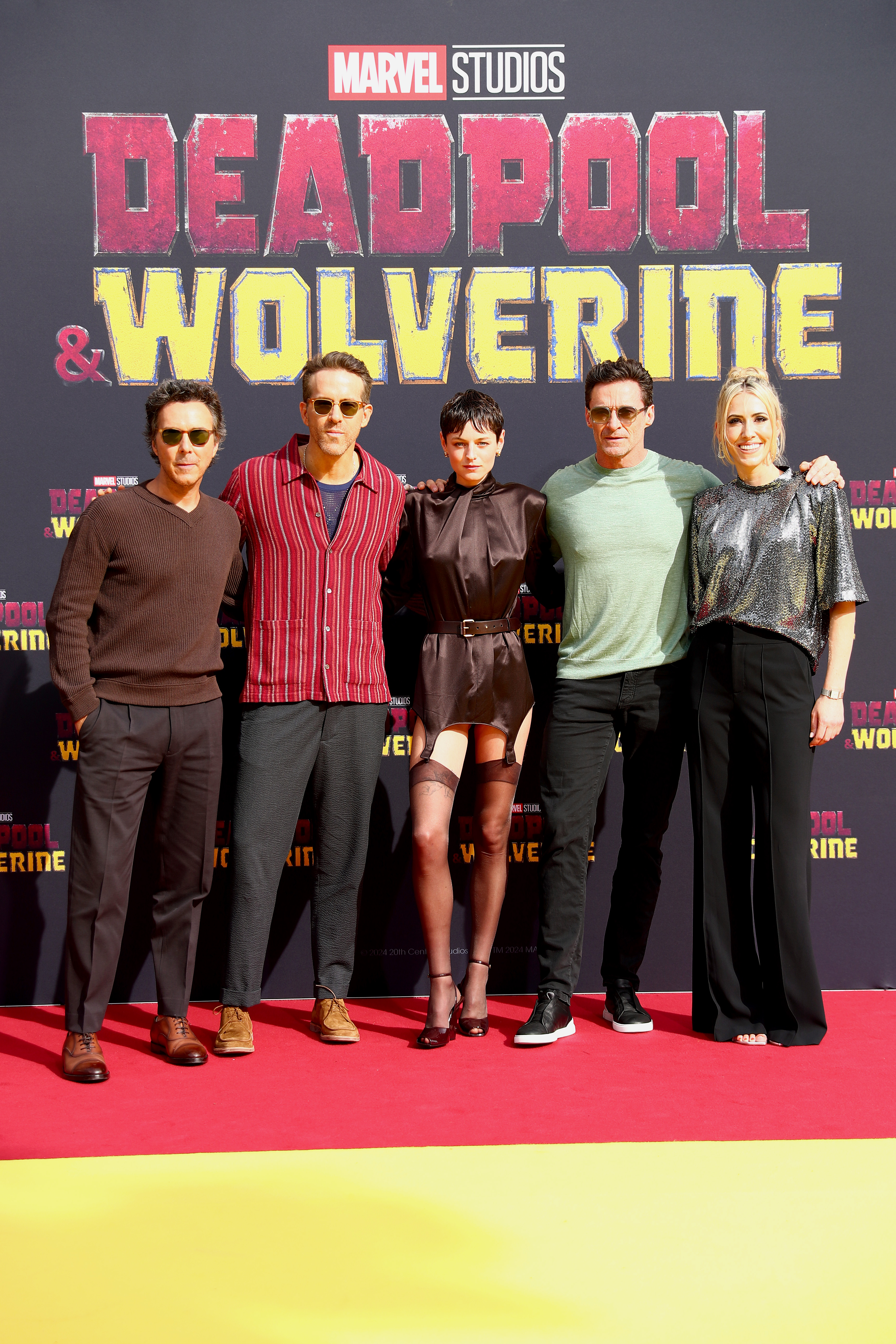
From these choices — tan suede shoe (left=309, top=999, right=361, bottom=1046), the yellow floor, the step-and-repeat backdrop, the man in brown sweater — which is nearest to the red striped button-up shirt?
the man in brown sweater

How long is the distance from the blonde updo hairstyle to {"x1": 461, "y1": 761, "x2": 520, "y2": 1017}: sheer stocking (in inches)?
50.9

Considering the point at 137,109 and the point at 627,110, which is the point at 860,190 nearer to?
the point at 627,110

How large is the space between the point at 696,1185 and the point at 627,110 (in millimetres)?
3727

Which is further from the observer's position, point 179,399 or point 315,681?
point 315,681

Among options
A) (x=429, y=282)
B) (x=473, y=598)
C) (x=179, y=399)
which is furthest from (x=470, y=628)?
(x=429, y=282)

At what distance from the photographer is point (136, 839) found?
135 inches

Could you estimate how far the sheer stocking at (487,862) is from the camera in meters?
3.55

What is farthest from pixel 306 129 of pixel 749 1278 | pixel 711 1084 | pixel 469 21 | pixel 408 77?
pixel 749 1278

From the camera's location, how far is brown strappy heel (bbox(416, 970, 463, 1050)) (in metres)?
3.45

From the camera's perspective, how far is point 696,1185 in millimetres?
2494

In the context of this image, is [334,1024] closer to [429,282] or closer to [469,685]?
[469,685]

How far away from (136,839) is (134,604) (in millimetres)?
749

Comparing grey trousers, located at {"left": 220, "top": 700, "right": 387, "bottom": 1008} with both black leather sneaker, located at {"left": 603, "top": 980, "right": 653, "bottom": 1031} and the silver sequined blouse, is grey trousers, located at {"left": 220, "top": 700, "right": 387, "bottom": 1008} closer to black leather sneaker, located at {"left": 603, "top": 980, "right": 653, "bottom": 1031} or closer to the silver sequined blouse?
black leather sneaker, located at {"left": 603, "top": 980, "right": 653, "bottom": 1031}

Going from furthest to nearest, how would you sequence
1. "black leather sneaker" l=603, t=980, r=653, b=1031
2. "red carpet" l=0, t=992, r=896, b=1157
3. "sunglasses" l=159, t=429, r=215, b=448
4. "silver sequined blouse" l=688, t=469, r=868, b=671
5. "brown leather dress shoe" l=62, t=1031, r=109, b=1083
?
"black leather sneaker" l=603, t=980, r=653, b=1031
"silver sequined blouse" l=688, t=469, r=868, b=671
"sunglasses" l=159, t=429, r=215, b=448
"brown leather dress shoe" l=62, t=1031, r=109, b=1083
"red carpet" l=0, t=992, r=896, b=1157
